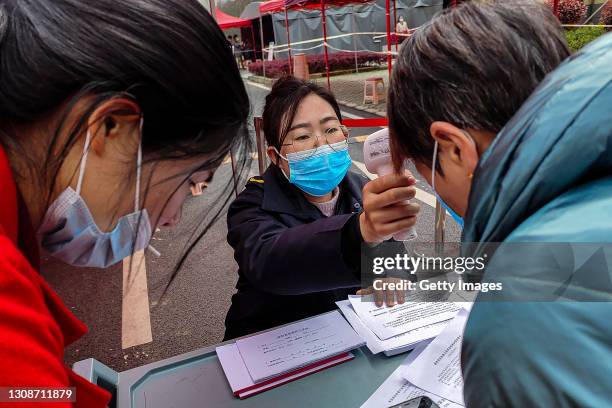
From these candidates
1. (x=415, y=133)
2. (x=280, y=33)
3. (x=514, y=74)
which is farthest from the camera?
(x=280, y=33)

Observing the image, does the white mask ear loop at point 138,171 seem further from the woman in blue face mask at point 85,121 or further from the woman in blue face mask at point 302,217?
the woman in blue face mask at point 302,217

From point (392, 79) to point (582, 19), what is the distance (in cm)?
590

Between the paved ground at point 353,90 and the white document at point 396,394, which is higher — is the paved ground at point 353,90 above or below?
below

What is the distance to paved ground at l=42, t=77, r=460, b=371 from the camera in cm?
245

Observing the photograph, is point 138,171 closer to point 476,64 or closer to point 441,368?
point 476,64

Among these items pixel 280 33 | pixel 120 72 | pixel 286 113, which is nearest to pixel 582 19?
pixel 286 113

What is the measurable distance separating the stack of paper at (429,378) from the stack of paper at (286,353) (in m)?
0.13

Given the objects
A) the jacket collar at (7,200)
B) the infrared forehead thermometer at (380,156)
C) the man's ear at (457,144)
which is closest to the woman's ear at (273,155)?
the infrared forehead thermometer at (380,156)

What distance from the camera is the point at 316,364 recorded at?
3.38ft

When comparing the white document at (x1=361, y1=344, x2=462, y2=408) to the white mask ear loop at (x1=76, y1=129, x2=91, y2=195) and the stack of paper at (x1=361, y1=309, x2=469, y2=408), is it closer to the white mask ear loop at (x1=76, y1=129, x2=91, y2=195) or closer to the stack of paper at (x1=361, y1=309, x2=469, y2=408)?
the stack of paper at (x1=361, y1=309, x2=469, y2=408)

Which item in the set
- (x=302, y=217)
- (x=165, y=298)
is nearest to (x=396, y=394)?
(x=302, y=217)

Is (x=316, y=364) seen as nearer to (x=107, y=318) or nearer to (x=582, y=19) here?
(x=107, y=318)

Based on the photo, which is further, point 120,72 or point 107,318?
point 107,318

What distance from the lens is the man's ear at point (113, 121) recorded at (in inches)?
22.9
